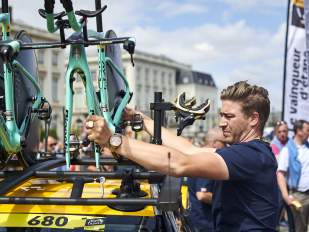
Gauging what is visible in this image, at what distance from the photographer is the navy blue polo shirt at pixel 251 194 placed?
1966 mm

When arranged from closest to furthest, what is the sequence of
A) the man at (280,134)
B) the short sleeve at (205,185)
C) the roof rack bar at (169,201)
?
the roof rack bar at (169,201) < the short sleeve at (205,185) < the man at (280,134)

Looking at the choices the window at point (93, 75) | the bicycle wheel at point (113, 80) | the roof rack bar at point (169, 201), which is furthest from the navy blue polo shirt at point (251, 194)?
the bicycle wheel at point (113, 80)

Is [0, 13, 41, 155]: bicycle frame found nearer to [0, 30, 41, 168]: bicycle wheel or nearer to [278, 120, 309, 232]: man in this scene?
[0, 30, 41, 168]: bicycle wheel

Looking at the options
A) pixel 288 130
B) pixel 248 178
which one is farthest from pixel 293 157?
pixel 248 178

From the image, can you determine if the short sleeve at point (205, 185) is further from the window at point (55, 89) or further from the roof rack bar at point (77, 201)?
the window at point (55, 89)

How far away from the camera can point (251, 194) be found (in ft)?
6.70

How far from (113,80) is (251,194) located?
60.7 inches

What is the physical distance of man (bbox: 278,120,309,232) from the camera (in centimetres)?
620

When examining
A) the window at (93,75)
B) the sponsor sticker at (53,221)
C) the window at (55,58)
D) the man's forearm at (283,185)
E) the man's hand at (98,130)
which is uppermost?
the window at (55,58)

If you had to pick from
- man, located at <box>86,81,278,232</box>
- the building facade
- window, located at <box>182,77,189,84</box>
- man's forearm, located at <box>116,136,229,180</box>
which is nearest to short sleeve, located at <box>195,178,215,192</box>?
man, located at <box>86,81,278,232</box>

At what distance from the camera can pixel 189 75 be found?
8500 centimetres

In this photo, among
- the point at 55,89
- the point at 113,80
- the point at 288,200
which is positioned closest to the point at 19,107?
the point at 113,80

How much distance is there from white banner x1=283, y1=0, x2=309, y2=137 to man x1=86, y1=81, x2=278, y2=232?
5.04 m

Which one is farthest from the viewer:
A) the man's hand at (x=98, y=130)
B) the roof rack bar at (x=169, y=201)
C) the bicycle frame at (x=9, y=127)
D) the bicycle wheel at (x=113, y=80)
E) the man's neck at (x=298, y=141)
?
the man's neck at (x=298, y=141)
